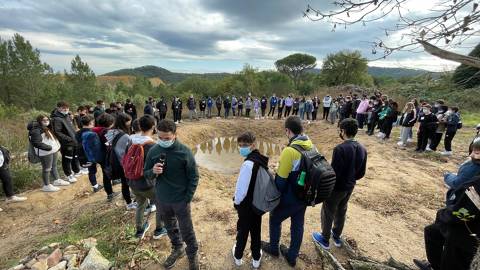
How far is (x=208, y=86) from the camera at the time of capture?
45.2 metres

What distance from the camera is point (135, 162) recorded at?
323 cm

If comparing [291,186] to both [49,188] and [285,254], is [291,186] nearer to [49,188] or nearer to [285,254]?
[285,254]

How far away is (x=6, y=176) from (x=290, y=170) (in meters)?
5.40

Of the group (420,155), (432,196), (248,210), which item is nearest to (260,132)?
(420,155)

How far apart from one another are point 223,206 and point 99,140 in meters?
2.35

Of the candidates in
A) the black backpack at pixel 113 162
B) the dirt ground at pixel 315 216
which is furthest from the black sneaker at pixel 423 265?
the black backpack at pixel 113 162

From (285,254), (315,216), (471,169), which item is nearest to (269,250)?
(285,254)

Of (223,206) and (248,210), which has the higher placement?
(248,210)

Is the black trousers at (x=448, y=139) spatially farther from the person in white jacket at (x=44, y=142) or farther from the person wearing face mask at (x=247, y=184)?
the person in white jacket at (x=44, y=142)

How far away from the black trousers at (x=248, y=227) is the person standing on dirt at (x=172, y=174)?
1.74 ft

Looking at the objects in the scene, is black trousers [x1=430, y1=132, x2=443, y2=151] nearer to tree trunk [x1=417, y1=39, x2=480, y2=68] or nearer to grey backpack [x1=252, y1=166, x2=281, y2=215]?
grey backpack [x1=252, y1=166, x2=281, y2=215]

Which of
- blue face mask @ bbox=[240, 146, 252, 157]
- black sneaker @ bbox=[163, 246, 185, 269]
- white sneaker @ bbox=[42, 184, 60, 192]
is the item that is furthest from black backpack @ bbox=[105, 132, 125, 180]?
white sneaker @ bbox=[42, 184, 60, 192]

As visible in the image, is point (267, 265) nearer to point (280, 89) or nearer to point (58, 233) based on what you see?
point (58, 233)

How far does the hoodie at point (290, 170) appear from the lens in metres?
2.73
